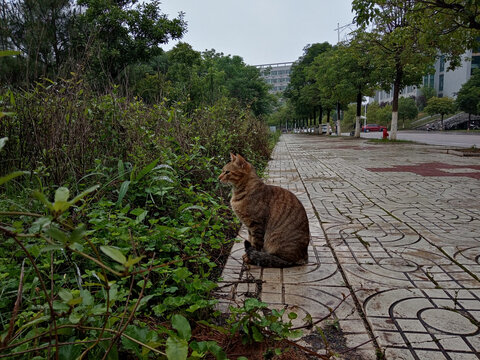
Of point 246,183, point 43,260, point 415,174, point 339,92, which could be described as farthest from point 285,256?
point 339,92

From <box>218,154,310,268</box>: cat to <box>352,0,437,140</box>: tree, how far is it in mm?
8628

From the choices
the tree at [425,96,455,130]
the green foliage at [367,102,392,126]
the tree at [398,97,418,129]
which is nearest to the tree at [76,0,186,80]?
the tree at [425,96,455,130]

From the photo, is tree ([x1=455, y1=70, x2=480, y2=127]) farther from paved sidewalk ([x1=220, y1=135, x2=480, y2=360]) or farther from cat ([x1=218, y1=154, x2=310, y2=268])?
cat ([x1=218, y1=154, x2=310, y2=268])

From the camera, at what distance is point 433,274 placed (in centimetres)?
275

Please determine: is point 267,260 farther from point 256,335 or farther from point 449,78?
point 449,78

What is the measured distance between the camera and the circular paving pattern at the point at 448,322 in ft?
6.52

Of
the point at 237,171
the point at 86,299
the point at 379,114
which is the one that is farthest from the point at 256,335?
the point at 379,114

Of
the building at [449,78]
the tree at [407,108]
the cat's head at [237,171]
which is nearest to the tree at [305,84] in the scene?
the building at [449,78]

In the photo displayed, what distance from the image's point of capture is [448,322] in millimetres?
2080

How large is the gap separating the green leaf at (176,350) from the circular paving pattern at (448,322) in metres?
1.58

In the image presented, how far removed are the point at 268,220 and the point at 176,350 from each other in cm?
196

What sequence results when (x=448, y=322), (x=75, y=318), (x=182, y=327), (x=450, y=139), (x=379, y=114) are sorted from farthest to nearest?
(x=379, y=114), (x=450, y=139), (x=448, y=322), (x=182, y=327), (x=75, y=318)

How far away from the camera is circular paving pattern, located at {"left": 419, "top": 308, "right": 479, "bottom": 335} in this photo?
1986mm

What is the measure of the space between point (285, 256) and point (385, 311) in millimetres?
955
